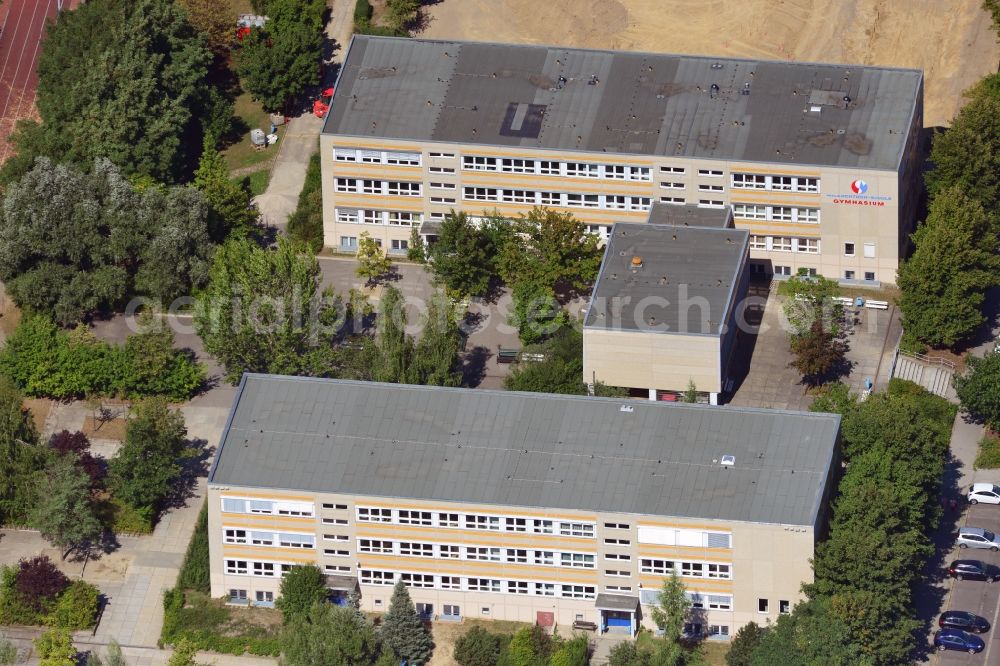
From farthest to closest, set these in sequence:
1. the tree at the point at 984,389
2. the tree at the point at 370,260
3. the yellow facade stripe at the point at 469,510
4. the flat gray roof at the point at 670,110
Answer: the tree at the point at 370,260 < the flat gray roof at the point at 670,110 < the tree at the point at 984,389 < the yellow facade stripe at the point at 469,510

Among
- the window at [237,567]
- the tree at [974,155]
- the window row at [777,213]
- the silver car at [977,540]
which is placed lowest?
the window at [237,567]

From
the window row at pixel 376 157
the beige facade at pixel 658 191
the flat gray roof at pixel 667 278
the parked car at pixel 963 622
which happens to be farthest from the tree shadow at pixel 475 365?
the parked car at pixel 963 622

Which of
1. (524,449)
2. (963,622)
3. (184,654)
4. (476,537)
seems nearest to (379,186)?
(524,449)

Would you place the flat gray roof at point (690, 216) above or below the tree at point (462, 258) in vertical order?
above

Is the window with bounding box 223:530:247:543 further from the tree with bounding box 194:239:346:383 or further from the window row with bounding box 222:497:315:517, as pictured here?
the tree with bounding box 194:239:346:383

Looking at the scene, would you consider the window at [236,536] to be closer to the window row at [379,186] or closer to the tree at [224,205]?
the tree at [224,205]

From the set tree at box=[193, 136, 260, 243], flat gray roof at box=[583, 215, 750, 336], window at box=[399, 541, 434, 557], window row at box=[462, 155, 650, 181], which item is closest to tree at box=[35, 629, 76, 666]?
window at box=[399, 541, 434, 557]
